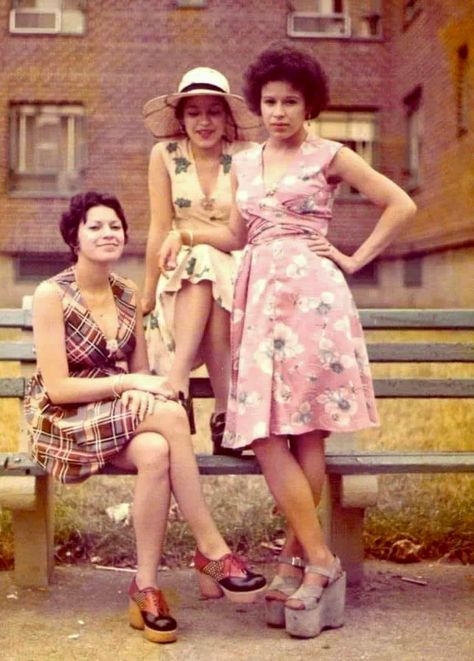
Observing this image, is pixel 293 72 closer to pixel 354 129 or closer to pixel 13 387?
pixel 13 387

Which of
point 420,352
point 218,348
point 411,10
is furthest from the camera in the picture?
point 411,10

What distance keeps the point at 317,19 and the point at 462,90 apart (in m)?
1.26

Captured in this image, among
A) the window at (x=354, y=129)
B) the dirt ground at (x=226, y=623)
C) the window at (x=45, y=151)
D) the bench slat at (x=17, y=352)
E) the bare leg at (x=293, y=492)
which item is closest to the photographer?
the dirt ground at (x=226, y=623)

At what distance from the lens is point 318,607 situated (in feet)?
9.50

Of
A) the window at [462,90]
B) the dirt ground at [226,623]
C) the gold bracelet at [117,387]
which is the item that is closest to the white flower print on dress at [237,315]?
the gold bracelet at [117,387]

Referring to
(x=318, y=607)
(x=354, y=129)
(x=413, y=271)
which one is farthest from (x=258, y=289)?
(x=413, y=271)

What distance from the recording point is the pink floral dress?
2.89 m

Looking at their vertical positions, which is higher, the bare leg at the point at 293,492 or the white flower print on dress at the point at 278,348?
the white flower print on dress at the point at 278,348

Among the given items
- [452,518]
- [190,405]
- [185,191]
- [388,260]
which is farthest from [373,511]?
[388,260]

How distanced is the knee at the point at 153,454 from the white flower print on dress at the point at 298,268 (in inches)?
21.2

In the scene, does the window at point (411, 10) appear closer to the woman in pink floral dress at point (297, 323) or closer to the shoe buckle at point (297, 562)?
the woman in pink floral dress at point (297, 323)

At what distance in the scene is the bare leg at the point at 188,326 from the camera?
3.15m

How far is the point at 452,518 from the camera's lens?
384 centimetres

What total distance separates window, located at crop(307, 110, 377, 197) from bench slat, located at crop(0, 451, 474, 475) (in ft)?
7.11
